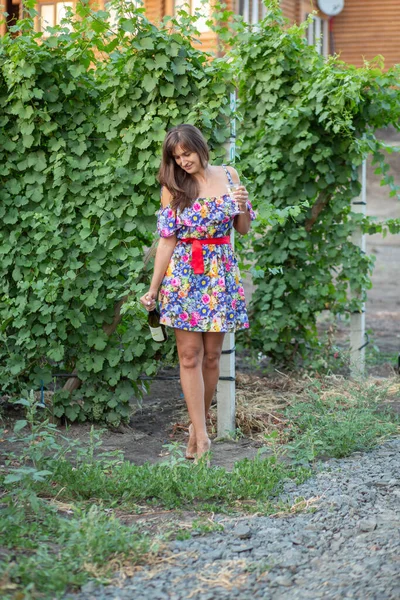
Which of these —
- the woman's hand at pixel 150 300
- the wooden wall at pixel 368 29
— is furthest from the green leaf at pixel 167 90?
the wooden wall at pixel 368 29

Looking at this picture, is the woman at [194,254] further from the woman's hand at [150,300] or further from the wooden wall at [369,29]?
the wooden wall at [369,29]

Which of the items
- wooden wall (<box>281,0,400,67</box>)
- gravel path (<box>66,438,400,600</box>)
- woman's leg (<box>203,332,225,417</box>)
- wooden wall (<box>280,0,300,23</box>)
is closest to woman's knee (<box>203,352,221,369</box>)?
woman's leg (<box>203,332,225,417</box>)

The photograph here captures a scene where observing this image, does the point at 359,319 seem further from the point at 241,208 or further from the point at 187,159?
the point at 187,159

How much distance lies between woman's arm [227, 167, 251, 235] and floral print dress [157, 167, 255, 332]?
0.06 m

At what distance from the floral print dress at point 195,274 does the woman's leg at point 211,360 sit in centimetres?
12

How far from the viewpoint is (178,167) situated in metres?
4.69

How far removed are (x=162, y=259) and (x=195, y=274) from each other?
20 centimetres

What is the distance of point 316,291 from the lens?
6.70 m

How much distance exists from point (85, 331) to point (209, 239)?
1.20m

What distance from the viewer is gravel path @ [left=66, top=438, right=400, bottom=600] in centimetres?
296

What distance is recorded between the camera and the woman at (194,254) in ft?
15.2

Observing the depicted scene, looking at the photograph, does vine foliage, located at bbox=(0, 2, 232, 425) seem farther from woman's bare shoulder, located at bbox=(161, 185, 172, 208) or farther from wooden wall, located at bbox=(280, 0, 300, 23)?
wooden wall, located at bbox=(280, 0, 300, 23)

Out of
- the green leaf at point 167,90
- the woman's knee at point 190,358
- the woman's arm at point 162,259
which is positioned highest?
the green leaf at point 167,90

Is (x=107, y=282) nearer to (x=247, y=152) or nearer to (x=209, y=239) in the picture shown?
(x=209, y=239)
